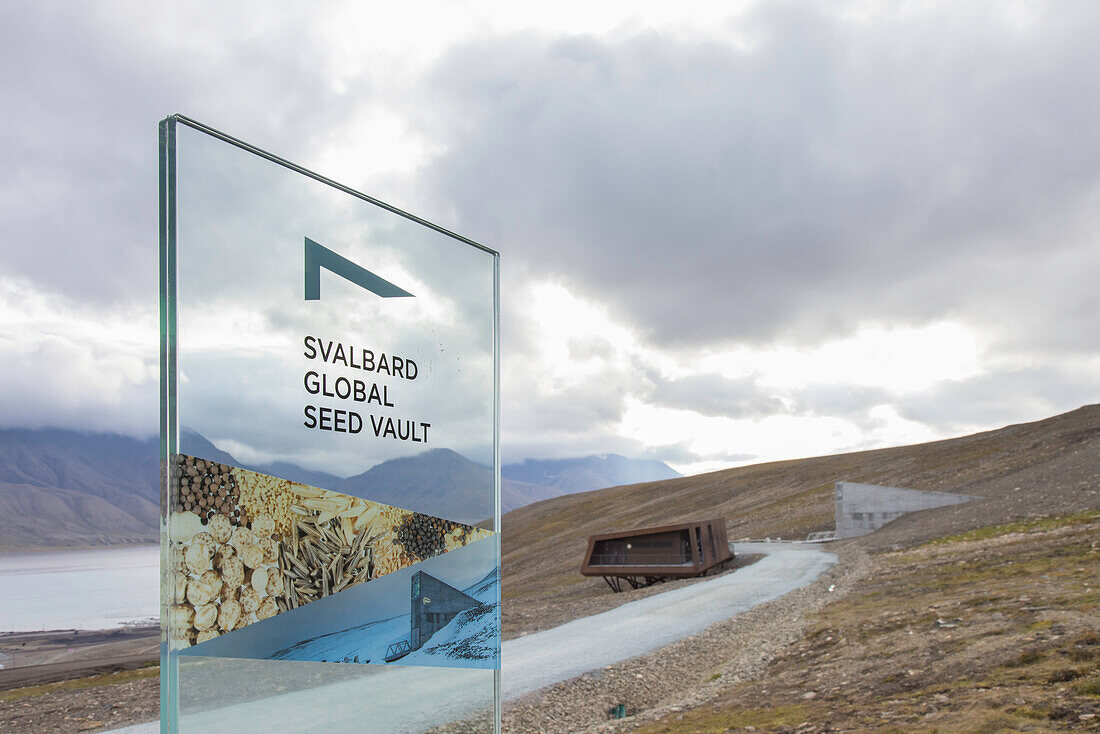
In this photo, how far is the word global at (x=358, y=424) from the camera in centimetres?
546

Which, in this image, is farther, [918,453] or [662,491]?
[662,491]

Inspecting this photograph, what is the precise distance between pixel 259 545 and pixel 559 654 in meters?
10.1

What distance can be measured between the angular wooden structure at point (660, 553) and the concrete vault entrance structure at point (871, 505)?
729 cm

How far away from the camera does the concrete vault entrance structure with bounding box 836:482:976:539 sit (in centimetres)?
3522

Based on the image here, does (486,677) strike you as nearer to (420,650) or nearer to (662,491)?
(420,650)

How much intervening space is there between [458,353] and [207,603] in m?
3.07

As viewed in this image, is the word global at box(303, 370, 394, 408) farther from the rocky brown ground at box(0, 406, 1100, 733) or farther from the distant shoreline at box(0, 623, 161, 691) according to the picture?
the distant shoreline at box(0, 623, 161, 691)

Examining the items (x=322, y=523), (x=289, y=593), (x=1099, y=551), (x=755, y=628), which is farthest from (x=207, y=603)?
(x=1099, y=551)

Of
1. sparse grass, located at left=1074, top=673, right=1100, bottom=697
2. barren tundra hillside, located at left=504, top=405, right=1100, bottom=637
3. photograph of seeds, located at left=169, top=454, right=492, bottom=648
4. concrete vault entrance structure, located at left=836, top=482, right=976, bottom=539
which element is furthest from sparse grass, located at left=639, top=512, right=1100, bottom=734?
concrete vault entrance structure, located at left=836, top=482, right=976, bottom=539

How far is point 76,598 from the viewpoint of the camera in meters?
97.4

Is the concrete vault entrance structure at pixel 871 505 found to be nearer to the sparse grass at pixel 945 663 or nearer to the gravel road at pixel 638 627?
the gravel road at pixel 638 627

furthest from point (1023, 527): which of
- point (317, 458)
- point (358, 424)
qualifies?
point (317, 458)

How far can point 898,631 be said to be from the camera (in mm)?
11969

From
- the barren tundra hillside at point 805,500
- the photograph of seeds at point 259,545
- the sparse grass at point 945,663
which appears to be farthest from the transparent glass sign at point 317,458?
the barren tundra hillside at point 805,500
